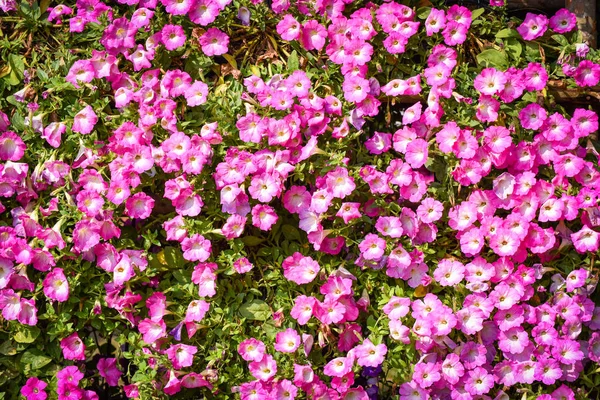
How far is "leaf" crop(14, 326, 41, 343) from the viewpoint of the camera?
272 cm

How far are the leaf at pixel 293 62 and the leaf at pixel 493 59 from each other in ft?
2.10

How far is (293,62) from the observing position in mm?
2771

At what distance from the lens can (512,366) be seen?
106 inches

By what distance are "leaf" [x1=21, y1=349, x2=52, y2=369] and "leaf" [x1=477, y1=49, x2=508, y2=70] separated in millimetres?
1820

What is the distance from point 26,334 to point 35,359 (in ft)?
0.31

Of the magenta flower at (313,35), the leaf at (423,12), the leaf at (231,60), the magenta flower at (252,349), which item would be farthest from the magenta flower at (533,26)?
the magenta flower at (252,349)

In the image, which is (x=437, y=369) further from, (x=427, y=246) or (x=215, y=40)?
(x=215, y=40)

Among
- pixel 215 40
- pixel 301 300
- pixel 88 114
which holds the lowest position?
pixel 301 300

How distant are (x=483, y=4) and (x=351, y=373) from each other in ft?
4.63

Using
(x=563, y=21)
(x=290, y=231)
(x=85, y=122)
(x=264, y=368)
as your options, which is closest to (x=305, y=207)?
(x=290, y=231)

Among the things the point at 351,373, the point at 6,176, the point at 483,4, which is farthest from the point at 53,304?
the point at 483,4

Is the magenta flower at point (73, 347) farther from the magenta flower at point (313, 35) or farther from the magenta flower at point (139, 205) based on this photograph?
the magenta flower at point (313, 35)

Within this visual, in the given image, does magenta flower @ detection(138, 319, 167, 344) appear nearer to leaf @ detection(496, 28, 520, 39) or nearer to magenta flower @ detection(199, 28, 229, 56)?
magenta flower @ detection(199, 28, 229, 56)

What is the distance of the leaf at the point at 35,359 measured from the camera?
8.99 ft
